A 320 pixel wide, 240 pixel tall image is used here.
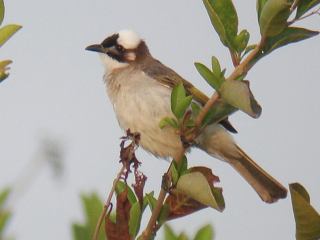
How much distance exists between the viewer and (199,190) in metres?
1.93

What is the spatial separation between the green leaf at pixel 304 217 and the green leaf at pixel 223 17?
54cm

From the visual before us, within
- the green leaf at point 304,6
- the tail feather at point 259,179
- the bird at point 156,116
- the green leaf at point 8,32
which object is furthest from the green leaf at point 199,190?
the bird at point 156,116

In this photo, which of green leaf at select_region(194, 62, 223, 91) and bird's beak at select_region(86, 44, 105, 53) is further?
bird's beak at select_region(86, 44, 105, 53)

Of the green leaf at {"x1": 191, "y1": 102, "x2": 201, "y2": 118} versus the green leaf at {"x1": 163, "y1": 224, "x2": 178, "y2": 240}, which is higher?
the green leaf at {"x1": 191, "y1": 102, "x2": 201, "y2": 118}

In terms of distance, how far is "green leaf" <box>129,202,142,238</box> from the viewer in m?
1.96

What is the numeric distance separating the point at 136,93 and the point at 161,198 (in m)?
2.74

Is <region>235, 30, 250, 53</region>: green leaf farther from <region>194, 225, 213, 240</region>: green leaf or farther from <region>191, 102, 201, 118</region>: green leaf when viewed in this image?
<region>194, 225, 213, 240</region>: green leaf

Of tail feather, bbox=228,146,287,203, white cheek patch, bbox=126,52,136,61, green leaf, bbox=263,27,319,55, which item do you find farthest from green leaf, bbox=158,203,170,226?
white cheek patch, bbox=126,52,136,61

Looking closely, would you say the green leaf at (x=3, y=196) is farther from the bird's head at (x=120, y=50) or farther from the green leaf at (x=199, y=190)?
the bird's head at (x=120, y=50)

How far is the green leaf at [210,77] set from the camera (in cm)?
196

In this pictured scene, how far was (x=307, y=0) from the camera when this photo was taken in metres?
1.85

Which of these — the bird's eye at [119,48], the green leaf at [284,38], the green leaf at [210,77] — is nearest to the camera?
the green leaf at [284,38]

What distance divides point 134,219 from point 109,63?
11.8 ft

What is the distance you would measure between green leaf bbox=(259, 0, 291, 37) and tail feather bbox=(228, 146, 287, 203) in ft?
6.86
